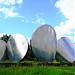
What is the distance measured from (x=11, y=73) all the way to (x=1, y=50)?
10.9 m

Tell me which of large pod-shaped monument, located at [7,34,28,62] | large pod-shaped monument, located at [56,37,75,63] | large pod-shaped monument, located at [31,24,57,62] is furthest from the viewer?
large pod-shaped monument, located at [56,37,75,63]

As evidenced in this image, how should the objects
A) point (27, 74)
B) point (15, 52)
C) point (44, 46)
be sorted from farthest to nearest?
point (15, 52)
point (44, 46)
point (27, 74)

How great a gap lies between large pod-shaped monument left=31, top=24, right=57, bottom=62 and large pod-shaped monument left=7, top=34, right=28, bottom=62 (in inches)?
45.4

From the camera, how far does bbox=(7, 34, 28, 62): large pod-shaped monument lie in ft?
60.3

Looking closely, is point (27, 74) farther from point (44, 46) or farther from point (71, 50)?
point (71, 50)

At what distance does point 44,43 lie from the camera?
1753cm

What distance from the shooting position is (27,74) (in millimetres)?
8164

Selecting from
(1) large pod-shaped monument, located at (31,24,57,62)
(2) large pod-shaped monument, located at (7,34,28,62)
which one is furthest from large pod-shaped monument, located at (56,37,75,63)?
(2) large pod-shaped monument, located at (7,34,28,62)

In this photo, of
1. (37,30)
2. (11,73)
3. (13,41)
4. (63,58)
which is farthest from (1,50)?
(11,73)

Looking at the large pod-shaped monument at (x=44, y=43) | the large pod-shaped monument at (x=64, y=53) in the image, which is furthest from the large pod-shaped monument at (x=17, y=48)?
the large pod-shaped monument at (x=64, y=53)

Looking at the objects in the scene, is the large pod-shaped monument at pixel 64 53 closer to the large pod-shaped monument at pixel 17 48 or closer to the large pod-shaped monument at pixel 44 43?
the large pod-shaped monument at pixel 44 43

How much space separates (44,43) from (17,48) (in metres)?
2.33

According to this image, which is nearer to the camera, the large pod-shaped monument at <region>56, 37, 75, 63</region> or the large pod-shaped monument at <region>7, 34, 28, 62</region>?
the large pod-shaped monument at <region>7, 34, 28, 62</region>

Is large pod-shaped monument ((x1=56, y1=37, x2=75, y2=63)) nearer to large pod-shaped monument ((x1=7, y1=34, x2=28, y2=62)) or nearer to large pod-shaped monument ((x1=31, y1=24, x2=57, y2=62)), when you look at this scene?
large pod-shaped monument ((x1=31, y1=24, x2=57, y2=62))
